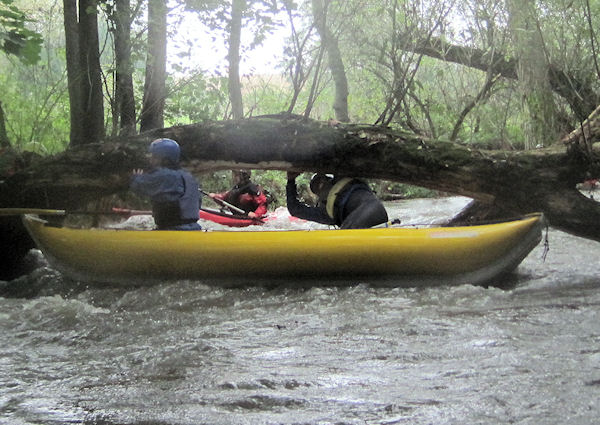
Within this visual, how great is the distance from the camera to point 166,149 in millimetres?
5332

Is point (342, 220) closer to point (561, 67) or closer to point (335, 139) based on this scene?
Result: point (335, 139)

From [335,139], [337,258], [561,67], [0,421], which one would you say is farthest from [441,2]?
[0,421]

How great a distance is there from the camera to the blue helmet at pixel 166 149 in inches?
210

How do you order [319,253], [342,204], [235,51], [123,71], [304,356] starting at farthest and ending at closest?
1. [235,51]
2. [123,71]
3. [342,204]
4. [319,253]
5. [304,356]

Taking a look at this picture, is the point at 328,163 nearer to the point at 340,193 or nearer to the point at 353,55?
the point at 340,193

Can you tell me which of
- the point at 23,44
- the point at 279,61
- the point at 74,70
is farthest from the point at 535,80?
the point at 23,44

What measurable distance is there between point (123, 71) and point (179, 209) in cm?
248

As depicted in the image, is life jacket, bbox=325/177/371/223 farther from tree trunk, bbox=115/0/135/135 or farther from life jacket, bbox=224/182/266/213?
life jacket, bbox=224/182/266/213

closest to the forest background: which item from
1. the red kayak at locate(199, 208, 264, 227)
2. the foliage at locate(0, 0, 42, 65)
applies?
the foliage at locate(0, 0, 42, 65)

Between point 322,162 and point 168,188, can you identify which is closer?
point 168,188

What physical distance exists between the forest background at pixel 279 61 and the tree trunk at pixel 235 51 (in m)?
0.06

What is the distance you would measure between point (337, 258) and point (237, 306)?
2.98 feet

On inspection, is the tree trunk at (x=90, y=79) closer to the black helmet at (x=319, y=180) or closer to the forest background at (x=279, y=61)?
the forest background at (x=279, y=61)

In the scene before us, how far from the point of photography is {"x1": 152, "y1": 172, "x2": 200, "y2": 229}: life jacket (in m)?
5.38
